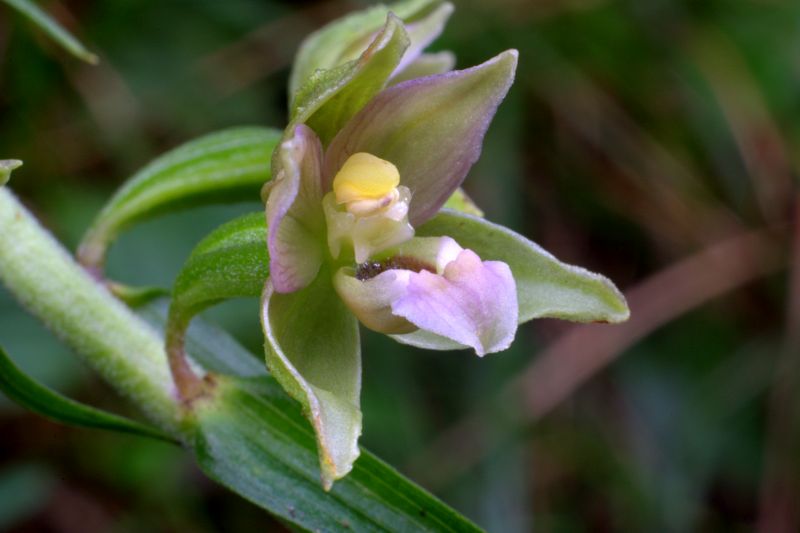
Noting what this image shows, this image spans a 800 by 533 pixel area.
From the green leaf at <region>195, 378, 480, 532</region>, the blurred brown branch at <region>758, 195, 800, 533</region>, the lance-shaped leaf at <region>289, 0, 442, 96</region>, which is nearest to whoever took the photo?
the green leaf at <region>195, 378, 480, 532</region>

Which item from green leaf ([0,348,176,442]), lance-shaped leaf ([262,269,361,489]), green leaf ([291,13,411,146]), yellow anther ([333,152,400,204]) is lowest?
green leaf ([0,348,176,442])

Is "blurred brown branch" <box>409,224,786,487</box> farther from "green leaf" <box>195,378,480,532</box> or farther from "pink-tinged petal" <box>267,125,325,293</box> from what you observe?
"pink-tinged petal" <box>267,125,325,293</box>

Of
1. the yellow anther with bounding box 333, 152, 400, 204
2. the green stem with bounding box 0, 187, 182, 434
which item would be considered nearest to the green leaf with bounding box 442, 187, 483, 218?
the yellow anther with bounding box 333, 152, 400, 204

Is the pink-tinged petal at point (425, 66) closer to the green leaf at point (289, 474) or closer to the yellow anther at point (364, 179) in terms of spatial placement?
the yellow anther at point (364, 179)

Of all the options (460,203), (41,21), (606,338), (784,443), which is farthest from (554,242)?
(41,21)

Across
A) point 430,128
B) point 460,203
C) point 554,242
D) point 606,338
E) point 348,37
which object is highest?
point 430,128

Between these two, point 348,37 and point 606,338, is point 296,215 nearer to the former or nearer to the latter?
point 348,37
